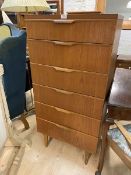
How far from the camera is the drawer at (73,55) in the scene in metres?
0.84

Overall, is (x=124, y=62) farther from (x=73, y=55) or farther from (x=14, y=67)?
(x=14, y=67)

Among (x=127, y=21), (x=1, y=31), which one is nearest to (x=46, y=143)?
(x=1, y=31)

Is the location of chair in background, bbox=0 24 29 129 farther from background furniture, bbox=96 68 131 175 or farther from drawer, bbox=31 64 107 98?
background furniture, bbox=96 68 131 175

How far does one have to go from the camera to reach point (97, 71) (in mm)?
890

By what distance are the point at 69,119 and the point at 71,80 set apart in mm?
285

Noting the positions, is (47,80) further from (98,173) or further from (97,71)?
(98,173)

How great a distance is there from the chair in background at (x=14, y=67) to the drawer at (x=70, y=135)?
0.84 ft

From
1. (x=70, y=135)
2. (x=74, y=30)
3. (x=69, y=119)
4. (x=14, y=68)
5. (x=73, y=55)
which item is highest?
(x=74, y=30)

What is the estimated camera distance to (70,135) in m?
1.18

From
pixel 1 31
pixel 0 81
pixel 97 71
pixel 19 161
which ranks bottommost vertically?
pixel 19 161

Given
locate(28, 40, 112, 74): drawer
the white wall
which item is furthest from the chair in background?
the white wall

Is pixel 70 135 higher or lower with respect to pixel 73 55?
lower

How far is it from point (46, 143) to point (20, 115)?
1.14 ft

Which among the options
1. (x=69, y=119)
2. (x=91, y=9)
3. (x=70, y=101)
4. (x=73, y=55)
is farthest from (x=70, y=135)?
(x=91, y=9)
